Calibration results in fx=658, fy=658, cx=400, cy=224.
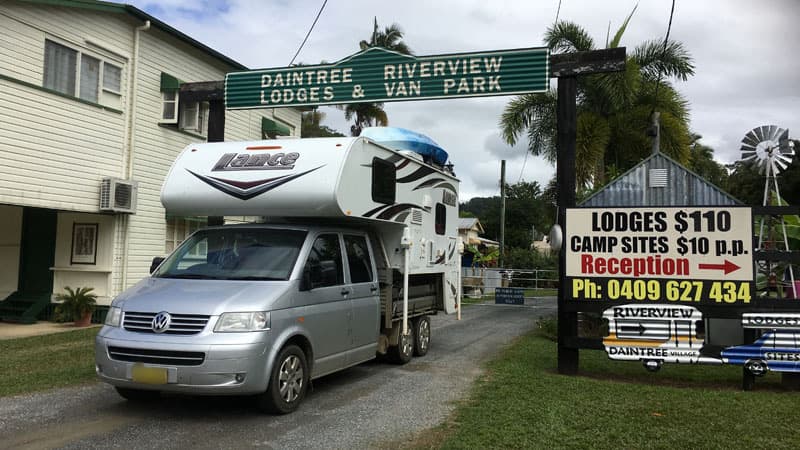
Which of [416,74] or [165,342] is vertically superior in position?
[416,74]

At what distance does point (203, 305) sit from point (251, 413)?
127 cm

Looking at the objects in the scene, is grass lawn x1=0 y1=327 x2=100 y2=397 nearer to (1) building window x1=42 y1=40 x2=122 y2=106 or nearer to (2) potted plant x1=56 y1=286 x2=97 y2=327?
(2) potted plant x1=56 y1=286 x2=97 y2=327

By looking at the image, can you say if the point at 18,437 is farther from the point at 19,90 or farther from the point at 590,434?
the point at 19,90

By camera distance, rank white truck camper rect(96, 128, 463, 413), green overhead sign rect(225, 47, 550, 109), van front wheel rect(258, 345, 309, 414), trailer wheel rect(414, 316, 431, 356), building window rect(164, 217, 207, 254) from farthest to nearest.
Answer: building window rect(164, 217, 207, 254) < trailer wheel rect(414, 316, 431, 356) < green overhead sign rect(225, 47, 550, 109) < van front wheel rect(258, 345, 309, 414) < white truck camper rect(96, 128, 463, 413)

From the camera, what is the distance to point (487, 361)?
1005 centimetres

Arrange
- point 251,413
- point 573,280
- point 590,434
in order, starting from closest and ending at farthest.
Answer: point 590,434, point 251,413, point 573,280

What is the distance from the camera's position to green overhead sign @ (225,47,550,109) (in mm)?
9336

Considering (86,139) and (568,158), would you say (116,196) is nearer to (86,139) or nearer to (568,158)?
(86,139)

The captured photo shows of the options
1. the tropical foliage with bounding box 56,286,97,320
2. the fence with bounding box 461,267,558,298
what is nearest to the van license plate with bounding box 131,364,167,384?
the tropical foliage with bounding box 56,286,97,320

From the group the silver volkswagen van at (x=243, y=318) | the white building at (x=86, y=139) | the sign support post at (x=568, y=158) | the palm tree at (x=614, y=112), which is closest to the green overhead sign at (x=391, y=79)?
the sign support post at (x=568, y=158)

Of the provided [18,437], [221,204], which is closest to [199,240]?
[221,204]

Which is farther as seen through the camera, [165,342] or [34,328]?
[34,328]

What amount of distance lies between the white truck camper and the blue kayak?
0.68 metres

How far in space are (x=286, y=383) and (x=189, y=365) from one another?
1034 mm
